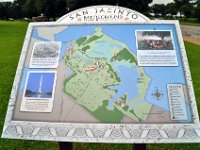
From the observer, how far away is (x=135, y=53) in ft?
9.39

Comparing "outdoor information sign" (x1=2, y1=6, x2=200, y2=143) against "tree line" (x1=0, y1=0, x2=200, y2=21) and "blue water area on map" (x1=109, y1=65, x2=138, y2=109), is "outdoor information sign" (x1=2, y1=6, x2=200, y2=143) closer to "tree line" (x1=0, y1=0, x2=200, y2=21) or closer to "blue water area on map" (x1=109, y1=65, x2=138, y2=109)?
"blue water area on map" (x1=109, y1=65, x2=138, y2=109)

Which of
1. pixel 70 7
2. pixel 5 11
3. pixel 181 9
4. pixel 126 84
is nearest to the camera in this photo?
pixel 126 84

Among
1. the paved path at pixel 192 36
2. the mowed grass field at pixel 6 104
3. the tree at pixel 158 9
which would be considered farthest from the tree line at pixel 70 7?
the mowed grass field at pixel 6 104

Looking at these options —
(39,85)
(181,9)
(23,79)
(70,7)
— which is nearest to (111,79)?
(39,85)

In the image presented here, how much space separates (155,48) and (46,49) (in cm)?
96

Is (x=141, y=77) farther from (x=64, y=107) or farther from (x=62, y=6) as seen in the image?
(x=62, y=6)

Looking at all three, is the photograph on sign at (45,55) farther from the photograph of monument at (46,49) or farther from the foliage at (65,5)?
the foliage at (65,5)

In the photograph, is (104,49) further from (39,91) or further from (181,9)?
(181,9)

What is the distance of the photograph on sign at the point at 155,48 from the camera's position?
280 cm

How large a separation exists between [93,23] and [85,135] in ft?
3.56

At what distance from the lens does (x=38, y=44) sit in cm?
300

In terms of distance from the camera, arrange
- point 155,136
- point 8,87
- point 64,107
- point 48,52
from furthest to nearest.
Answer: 1. point 8,87
2. point 48,52
3. point 64,107
4. point 155,136

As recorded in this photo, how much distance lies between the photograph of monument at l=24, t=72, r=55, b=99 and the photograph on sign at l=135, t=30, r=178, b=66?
770 millimetres

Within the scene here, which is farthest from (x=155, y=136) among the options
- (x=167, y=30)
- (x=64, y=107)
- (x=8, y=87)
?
(x=8, y=87)
